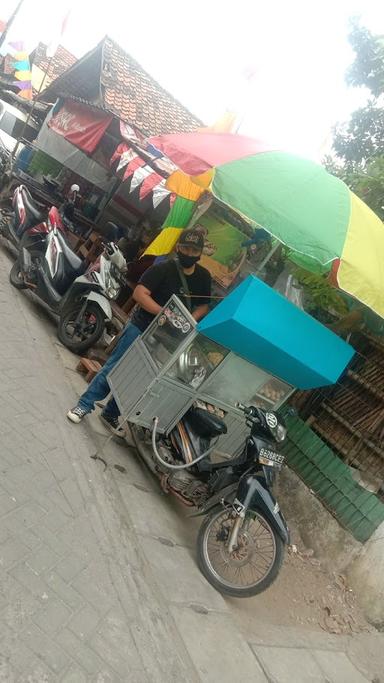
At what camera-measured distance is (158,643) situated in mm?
2805

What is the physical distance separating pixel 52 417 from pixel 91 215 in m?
8.41

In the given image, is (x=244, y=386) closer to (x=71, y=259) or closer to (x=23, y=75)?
(x=71, y=259)

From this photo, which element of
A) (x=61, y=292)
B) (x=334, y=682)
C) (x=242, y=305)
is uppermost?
(x=242, y=305)

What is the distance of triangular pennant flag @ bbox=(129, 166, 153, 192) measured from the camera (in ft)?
25.2

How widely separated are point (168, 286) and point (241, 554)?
2327 millimetres

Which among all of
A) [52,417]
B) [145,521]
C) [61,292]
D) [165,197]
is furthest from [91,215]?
[145,521]

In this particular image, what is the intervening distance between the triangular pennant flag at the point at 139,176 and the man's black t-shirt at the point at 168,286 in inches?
140

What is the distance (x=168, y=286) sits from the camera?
4.57 metres

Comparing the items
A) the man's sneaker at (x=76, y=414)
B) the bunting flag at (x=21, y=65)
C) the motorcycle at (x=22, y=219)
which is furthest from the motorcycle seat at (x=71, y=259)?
the bunting flag at (x=21, y=65)

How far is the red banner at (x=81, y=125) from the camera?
32.9 ft

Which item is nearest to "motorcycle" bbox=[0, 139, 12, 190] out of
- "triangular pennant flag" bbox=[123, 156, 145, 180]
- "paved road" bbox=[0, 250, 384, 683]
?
"triangular pennant flag" bbox=[123, 156, 145, 180]

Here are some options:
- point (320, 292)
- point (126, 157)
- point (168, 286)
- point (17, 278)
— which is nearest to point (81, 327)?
point (17, 278)

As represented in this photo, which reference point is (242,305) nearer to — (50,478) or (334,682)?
(50,478)

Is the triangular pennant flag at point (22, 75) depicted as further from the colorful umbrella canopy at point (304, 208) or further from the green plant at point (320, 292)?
the green plant at point (320, 292)
